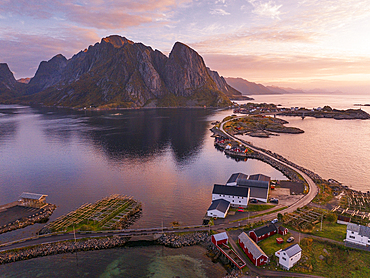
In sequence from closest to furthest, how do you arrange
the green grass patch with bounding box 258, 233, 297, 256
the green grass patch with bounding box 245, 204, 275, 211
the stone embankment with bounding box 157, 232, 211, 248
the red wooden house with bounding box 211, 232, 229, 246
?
the green grass patch with bounding box 258, 233, 297, 256, the red wooden house with bounding box 211, 232, 229, 246, the stone embankment with bounding box 157, 232, 211, 248, the green grass patch with bounding box 245, 204, 275, 211

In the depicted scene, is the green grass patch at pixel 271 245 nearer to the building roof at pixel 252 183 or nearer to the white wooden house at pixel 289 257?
the white wooden house at pixel 289 257

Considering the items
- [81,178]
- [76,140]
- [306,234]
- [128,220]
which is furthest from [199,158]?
[76,140]

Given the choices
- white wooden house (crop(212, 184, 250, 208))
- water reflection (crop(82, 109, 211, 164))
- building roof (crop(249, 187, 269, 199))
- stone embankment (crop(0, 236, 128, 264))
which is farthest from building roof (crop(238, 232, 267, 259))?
water reflection (crop(82, 109, 211, 164))

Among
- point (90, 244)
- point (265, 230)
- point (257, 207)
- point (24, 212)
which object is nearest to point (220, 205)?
point (257, 207)

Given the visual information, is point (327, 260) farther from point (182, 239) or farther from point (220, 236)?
point (182, 239)

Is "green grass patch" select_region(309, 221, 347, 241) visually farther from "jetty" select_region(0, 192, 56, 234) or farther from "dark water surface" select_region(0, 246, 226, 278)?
"jetty" select_region(0, 192, 56, 234)

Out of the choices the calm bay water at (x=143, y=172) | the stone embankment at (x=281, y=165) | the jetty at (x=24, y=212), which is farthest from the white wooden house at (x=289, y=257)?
the jetty at (x=24, y=212)

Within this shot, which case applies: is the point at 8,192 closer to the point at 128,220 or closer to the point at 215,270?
the point at 128,220
